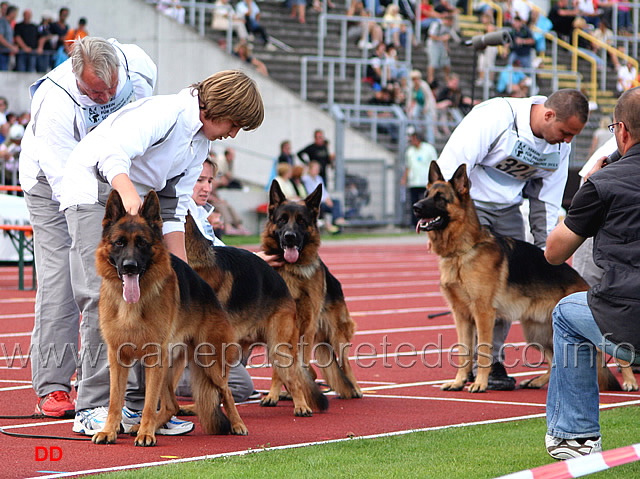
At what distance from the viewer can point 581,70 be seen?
33.0m

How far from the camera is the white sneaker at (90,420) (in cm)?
550

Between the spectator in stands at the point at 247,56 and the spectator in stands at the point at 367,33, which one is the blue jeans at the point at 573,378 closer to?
the spectator in stands at the point at 247,56

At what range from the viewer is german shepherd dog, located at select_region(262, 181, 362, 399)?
6930mm

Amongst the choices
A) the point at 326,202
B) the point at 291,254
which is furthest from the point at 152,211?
the point at 326,202

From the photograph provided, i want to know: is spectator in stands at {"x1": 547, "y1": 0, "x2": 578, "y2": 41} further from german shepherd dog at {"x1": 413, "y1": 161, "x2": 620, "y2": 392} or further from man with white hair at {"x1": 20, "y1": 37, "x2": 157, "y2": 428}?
man with white hair at {"x1": 20, "y1": 37, "x2": 157, "y2": 428}

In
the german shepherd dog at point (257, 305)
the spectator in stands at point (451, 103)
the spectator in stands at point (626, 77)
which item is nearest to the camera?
the german shepherd dog at point (257, 305)

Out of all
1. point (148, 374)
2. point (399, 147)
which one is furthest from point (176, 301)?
point (399, 147)

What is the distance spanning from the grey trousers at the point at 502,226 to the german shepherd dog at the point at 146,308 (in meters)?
3.21

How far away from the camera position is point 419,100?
2686 cm

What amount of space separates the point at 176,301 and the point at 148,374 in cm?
42

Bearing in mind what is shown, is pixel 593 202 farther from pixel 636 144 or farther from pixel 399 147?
pixel 399 147

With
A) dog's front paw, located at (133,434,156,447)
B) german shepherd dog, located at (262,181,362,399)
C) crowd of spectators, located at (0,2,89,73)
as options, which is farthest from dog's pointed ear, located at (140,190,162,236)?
crowd of spectators, located at (0,2,89,73)

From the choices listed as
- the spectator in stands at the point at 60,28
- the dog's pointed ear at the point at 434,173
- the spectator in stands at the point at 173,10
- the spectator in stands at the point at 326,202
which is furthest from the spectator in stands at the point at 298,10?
the dog's pointed ear at the point at 434,173

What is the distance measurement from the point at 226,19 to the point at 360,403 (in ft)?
67.2
